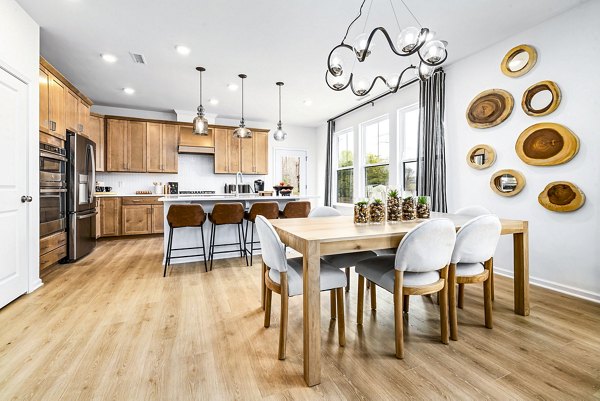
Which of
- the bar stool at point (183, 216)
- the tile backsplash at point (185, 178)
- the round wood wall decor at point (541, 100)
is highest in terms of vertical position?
the round wood wall decor at point (541, 100)

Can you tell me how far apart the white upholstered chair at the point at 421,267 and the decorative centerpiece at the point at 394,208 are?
0.52m

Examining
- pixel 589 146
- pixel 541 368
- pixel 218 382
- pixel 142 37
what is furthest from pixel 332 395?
pixel 142 37

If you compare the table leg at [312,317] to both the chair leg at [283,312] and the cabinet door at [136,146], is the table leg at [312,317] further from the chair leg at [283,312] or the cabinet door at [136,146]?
the cabinet door at [136,146]

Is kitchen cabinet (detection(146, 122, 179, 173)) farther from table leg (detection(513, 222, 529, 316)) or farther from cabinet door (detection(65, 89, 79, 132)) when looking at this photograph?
table leg (detection(513, 222, 529, 316))

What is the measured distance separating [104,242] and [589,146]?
23.4ft

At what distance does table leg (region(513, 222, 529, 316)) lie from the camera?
90.5 inches

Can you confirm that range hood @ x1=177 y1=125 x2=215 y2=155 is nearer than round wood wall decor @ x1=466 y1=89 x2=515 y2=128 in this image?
No

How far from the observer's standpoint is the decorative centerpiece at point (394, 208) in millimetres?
2299

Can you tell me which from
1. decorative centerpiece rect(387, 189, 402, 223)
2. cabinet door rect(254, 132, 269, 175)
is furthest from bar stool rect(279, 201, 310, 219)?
cabinet door rect(254, 132, 269, 175)

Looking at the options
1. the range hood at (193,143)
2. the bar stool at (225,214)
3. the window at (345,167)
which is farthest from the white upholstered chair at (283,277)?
the range hood at (193,143)

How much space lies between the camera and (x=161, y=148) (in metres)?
6.07

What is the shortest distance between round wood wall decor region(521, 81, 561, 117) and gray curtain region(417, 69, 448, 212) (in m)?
0.99

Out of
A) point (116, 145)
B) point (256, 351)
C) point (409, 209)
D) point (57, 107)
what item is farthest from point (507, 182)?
point (116, 145)

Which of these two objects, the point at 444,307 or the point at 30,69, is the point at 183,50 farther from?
the point at 444,307
